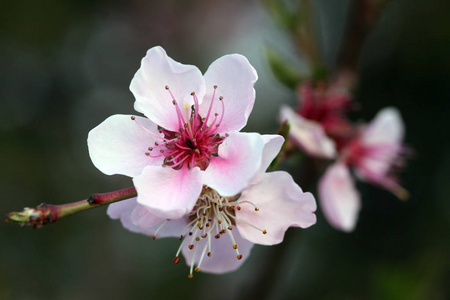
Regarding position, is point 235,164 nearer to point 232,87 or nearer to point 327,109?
point 232,87

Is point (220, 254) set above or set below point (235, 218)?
below

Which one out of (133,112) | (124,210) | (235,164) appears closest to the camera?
(235,164)

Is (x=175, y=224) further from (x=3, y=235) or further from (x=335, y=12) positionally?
(x=335, y=12)

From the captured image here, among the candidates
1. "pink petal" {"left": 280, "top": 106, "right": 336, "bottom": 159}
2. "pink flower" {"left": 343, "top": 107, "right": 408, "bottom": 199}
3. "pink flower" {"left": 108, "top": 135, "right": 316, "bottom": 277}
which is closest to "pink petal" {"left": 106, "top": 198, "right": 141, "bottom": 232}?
"pink flower" {"left": 108, "top": 135, "right": 316, "bottom": 277}

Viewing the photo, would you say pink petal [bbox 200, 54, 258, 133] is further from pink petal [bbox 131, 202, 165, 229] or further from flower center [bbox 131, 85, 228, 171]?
pink petal [bbox 131, 202, 165, 229]

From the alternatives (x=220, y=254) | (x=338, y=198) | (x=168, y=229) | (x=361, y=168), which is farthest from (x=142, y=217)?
(x=361, y=168)

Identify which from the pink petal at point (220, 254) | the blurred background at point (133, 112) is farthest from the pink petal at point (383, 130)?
the pink petal at point (220, 254)

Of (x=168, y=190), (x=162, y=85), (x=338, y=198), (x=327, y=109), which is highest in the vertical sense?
(x=162, y=85)
